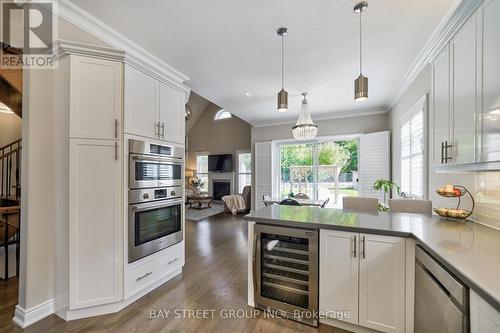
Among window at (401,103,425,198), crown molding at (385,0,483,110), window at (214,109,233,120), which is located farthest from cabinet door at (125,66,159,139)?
window at (214,109,233,120)

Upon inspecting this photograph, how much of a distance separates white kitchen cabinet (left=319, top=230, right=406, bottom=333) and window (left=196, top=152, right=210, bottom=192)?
854 cm

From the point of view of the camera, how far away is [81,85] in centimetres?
192

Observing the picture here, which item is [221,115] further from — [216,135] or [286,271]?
[286,271]

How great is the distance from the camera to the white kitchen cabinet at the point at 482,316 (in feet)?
2.70

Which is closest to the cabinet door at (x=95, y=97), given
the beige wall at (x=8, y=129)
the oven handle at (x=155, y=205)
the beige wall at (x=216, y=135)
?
the oven handle at (x=155, y=205)

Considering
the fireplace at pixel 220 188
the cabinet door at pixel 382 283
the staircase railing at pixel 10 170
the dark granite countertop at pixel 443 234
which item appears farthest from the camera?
the fireplace at pixel 220 188

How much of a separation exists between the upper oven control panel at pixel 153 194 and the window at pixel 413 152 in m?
3.33

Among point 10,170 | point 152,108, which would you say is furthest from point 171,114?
point 10,170

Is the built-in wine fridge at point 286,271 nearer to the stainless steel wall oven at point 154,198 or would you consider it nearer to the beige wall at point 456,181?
the stainless steel wall oven at point 154,198

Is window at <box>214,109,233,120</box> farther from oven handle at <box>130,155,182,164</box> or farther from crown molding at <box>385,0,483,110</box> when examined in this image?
oven handle at <box>130,155,182,164</box>

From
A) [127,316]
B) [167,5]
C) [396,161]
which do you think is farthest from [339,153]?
[127,316]

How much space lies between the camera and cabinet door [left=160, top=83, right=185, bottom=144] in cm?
249

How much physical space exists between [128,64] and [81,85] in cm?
44

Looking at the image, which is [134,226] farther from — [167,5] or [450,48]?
[450,48]
